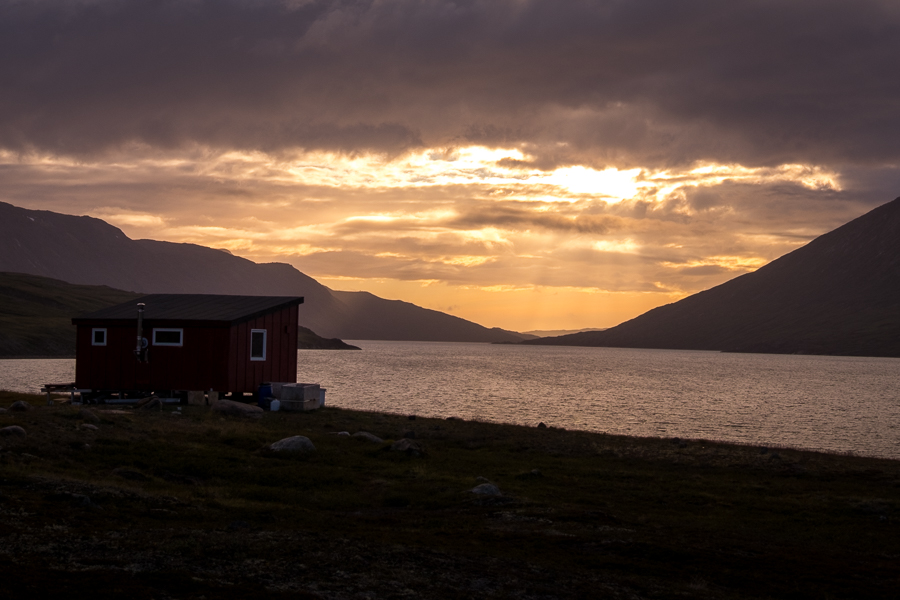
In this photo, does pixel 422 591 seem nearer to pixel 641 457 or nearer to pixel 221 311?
pixel 641 457

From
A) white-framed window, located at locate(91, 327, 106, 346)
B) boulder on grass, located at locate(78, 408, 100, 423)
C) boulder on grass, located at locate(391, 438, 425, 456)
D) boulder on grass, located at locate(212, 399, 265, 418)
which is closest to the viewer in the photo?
boulder on grass, located at locate(391, 438, 425, 456)

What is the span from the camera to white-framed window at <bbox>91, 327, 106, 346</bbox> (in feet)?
135

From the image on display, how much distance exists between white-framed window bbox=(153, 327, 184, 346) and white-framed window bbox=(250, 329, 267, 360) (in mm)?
3720

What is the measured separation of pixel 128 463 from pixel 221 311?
2216 centimetres

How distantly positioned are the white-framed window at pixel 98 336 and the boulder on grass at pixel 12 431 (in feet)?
66.3

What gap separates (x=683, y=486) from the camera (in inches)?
922

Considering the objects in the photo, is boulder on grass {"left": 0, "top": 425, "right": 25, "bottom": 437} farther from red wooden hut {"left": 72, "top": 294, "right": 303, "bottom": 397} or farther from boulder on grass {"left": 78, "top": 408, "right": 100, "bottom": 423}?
red wooden hut {"left": 72, "top": 294, "right": 303, "bottom": 397}

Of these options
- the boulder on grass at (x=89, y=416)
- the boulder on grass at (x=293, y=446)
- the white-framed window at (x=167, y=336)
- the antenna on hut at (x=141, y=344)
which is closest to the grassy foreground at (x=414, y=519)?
the boulder on grass at (x=89, y=416)

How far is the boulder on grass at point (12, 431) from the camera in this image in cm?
2150

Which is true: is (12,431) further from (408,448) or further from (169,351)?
(169,351)

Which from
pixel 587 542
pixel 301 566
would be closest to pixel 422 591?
pixel 301 566

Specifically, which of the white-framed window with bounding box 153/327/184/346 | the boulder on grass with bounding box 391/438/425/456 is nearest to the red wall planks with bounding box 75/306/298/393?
the white-framed window with bounding box 153/327/184/346

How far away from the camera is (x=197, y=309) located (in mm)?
43219

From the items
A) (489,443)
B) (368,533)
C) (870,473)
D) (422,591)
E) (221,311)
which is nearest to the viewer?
(422,591)
